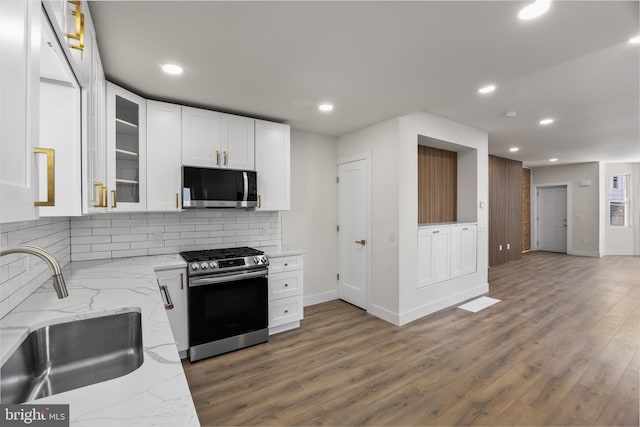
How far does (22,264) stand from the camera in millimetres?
1452

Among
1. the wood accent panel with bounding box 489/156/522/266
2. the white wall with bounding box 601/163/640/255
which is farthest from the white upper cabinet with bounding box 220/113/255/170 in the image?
the white wall with bounding box 601/163/640/255

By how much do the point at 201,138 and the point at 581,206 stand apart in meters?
9.87

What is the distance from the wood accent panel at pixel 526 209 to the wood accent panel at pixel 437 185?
5296mm

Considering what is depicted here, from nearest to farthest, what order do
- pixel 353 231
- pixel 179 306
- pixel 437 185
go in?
pixel 179 306 → pixel 353 231 → pixel 437 185

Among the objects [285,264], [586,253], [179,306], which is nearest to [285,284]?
[285,264]

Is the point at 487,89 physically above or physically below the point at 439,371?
above

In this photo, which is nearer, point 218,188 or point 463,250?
point 218,188

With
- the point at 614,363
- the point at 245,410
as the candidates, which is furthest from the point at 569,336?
the point at 245,410

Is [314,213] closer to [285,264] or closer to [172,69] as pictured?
[285,264]

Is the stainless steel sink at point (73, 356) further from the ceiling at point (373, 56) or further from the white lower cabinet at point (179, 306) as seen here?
the ceiling at point (373, 56)

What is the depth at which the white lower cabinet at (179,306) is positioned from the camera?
2.55 metres

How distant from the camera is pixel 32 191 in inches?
29.7

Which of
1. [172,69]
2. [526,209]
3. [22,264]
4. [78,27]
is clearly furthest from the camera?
[526,209]

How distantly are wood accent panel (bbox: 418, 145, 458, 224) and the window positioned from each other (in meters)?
6.67
